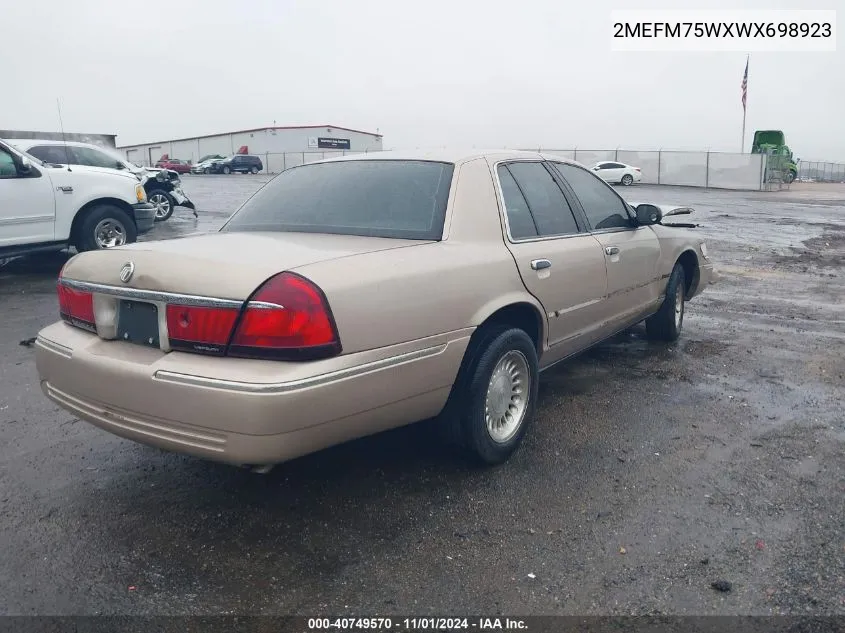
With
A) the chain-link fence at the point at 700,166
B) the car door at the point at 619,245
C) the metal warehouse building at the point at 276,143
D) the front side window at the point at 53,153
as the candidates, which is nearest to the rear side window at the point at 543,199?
the car door at the point at 619,245

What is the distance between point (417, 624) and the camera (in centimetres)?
255

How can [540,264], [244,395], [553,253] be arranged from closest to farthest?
[244,395] → [540,264] → [553,253]

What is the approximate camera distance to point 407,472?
12.3 feet

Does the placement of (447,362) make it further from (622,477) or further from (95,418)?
(95,418)

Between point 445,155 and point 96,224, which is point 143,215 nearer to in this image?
point 96,224

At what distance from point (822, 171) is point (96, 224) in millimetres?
62632

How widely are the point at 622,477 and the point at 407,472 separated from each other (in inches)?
42.1

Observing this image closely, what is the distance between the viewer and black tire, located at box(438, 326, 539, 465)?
11.6 ft

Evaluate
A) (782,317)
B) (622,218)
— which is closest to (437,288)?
(622,218)

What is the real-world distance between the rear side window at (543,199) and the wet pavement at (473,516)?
115 centimetres

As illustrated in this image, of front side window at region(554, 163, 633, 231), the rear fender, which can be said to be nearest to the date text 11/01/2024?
the rear fender

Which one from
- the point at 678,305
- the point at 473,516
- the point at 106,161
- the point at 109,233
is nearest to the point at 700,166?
the point at 106,161

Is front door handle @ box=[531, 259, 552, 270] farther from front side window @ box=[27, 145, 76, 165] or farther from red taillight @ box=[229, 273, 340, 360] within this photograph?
front side window @ box=[27, 145, 76, 165]

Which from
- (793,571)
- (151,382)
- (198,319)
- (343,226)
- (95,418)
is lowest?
(793,571)
